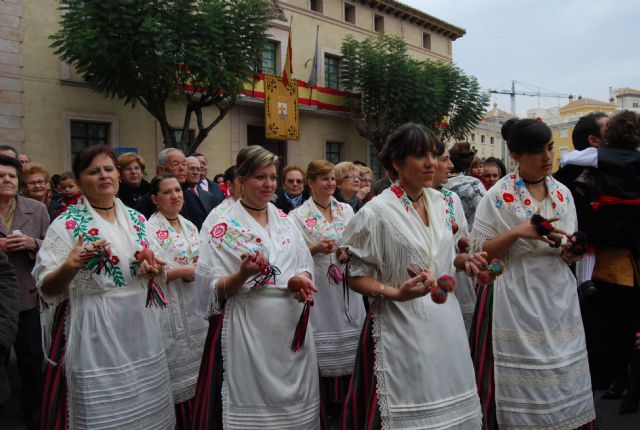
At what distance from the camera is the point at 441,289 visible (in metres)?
2.16

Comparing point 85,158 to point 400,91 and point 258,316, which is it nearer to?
point 258,316

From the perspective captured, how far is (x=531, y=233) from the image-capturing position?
2.62 metres

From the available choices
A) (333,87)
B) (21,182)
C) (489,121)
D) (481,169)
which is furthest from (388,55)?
(489,121)

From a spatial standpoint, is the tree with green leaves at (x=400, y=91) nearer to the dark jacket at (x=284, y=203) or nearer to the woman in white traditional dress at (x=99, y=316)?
the dark jacket at (x=284, y=203)

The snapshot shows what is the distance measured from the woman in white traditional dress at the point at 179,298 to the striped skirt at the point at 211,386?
72 centimetres

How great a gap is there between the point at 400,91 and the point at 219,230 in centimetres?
1815

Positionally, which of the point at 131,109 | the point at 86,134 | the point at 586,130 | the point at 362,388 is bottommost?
the point at 362,388

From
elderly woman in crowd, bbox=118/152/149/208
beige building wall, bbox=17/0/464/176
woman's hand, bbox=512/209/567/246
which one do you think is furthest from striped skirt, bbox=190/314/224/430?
beige building wall, bbox=17/0/464/176

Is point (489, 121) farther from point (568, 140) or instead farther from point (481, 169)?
point (481, 169)

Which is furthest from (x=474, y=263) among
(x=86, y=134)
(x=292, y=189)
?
(x=86, y=134)

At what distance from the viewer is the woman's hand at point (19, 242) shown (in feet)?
12.5

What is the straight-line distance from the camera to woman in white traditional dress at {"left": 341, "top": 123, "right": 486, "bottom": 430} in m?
2.37

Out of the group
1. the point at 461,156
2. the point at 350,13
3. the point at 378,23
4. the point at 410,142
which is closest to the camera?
the point at 410,142

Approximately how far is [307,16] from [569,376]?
20.7 meters
